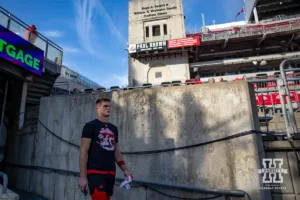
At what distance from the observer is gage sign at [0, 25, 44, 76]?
728 cm

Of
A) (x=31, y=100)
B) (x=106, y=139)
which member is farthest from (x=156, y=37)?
(x=106, y=139)

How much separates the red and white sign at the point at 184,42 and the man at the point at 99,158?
76.7ft

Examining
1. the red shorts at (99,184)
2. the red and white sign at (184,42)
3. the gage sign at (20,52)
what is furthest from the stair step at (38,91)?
the red and white sign at (184,42)

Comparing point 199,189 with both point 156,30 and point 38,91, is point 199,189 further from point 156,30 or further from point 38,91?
point 156,30

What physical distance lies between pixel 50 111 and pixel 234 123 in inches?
207

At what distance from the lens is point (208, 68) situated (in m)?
28.3

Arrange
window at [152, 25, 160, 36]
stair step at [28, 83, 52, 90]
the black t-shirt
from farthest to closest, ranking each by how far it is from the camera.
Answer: window at [152, 25, 160, 36] → stair step at [28, 83, 52, 90] → the black t-shirt

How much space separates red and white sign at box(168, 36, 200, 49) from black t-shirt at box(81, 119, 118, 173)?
2349 cm

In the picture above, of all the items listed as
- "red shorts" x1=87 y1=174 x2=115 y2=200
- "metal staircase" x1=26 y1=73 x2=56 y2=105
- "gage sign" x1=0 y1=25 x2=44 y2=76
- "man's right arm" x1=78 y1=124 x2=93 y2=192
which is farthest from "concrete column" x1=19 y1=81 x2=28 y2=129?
"red shorts" x1=87 y1=174 x2=115 y2=200

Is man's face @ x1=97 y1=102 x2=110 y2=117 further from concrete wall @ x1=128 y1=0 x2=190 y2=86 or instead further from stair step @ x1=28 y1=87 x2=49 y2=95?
concrete wall @ x1=128 y1=0 x2=190 y2=86

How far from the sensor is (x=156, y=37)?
27.5 metres

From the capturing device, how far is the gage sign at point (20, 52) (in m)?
7.28

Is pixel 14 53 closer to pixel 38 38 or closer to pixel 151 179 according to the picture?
pixel 38 38

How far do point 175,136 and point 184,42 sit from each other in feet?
72.5
